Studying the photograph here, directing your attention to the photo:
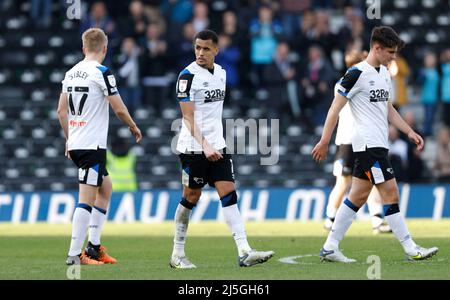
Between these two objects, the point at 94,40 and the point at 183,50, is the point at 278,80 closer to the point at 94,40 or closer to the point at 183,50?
the point at 183,50

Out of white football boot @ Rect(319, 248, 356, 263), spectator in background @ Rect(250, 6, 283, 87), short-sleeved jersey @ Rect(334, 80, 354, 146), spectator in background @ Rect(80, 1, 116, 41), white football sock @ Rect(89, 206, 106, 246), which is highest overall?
spectator in background @ Rect(80, 1, 116, 41)

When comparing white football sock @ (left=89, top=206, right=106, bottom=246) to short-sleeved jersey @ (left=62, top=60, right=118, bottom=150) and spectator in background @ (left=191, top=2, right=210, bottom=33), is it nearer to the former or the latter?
short-sleeved jersey @ (left=62, top=60, right=118, bottom=150)

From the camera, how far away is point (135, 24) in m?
27.1

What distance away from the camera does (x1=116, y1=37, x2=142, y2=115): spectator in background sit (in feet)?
85.7

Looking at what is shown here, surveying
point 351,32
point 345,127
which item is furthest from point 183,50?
point 345,127

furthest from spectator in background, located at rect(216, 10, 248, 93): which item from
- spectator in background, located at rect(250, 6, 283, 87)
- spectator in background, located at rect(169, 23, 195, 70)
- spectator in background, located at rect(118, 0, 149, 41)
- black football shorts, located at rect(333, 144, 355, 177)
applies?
black football shorts, located at rect(333, 144, 355, 177)

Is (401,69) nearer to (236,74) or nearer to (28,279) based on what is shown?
(236,74)

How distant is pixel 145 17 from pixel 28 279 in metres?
17.0

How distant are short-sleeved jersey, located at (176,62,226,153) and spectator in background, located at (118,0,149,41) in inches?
595

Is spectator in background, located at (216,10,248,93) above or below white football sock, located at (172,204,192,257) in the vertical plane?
above

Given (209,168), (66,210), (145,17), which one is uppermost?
(145,17)

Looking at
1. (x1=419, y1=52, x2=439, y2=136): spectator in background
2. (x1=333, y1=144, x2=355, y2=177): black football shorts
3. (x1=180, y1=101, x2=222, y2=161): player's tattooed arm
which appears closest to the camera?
(x1=180, y1=101, x2=222, y2=161): player's tattooed arm
